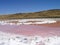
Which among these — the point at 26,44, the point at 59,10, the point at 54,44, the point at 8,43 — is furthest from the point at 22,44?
the point at 59,10

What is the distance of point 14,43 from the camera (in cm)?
976

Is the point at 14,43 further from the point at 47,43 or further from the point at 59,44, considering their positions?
the point at 59,44

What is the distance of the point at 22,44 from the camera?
31.2 feet

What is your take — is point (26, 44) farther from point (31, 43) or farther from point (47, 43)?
point (47, 43)

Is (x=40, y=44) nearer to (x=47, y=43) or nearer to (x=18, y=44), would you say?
(x=47, y=43)

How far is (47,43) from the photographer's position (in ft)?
31.2

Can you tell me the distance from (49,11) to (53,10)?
2.42m

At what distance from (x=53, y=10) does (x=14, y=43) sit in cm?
9897

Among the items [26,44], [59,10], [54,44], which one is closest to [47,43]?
[54,44]

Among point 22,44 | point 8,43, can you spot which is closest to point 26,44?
point 22,44

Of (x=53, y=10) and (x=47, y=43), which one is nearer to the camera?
(x=47, y=43)

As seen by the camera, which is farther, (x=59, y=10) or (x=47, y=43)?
(x=59, y=10)

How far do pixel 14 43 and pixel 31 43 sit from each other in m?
0.91

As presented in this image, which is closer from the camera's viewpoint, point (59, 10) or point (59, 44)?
point (59, 44)
